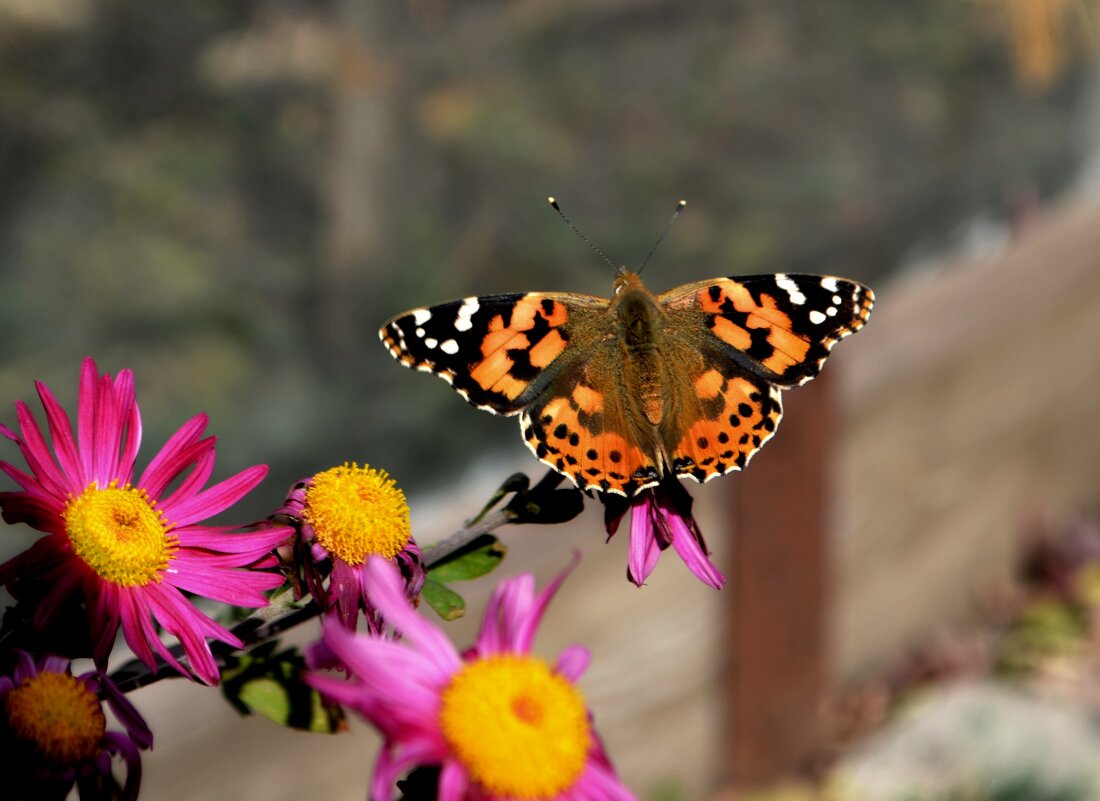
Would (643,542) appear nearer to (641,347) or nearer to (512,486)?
(512,486)

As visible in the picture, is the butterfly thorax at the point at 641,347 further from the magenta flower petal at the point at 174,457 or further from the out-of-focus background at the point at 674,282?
the out-of-focus background at the point at 674,282

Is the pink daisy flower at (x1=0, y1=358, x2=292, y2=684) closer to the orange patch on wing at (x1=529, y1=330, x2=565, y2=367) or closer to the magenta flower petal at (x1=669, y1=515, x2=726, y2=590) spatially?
the magenta flower petal at (x1=669, y1=515, x2=726, y2=590)

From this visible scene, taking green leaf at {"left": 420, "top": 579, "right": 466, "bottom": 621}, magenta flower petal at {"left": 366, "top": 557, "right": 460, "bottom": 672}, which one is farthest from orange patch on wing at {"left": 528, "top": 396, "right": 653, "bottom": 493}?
magenta flower petal at {"left": 366, "top": 557, "right": 460, "bottom": 672}

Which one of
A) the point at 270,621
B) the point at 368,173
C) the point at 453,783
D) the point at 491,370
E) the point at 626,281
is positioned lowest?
the point at 453,783

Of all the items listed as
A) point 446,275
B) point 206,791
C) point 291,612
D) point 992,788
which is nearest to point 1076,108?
point 992,788

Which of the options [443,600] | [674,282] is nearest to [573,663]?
[443,600]

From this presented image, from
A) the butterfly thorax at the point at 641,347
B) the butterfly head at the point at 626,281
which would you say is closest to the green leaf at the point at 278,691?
the butterfly thorax at the point at 641,347
